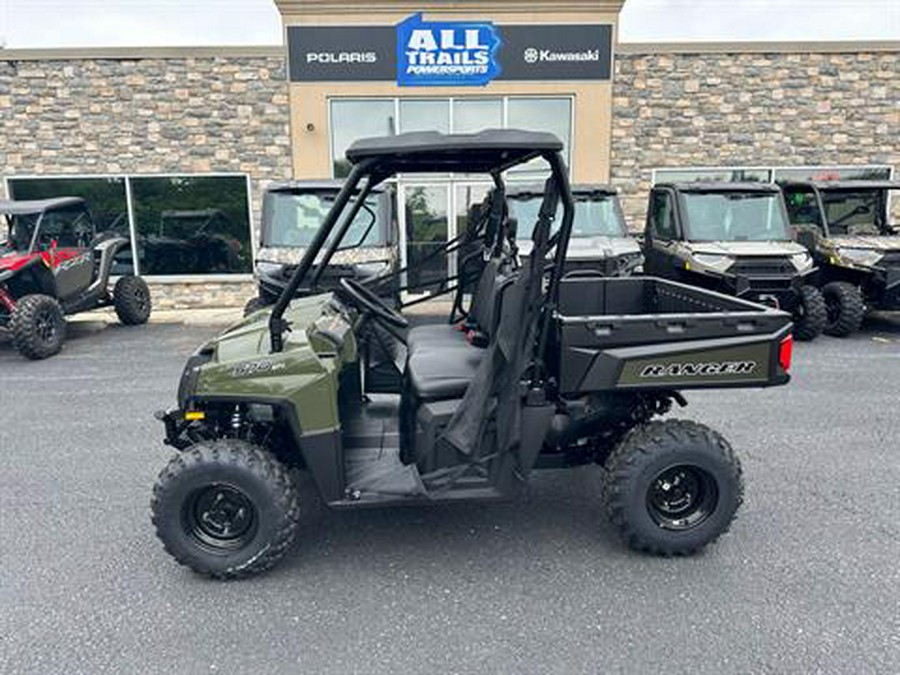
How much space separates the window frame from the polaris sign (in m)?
3.32

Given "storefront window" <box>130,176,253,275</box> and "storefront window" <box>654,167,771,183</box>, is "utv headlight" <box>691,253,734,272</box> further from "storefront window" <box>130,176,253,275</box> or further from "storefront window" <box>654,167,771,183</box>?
"storefront window" <box>130,176,253,275</box>

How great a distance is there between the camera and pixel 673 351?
305 cm

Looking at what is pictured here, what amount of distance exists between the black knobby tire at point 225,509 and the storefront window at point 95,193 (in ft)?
30.8

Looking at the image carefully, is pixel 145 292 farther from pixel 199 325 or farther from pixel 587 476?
pixel 587 476

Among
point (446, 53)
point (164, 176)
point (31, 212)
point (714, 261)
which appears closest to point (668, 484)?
point (714, 261)

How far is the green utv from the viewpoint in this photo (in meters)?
2.92

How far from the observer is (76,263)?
8.36 metres

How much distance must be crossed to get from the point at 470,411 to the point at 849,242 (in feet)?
24.6

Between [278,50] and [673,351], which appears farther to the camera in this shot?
[278,50]

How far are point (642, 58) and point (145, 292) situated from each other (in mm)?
8884

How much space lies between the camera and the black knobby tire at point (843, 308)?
8.02 meters

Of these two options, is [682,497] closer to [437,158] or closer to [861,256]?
[437,158]

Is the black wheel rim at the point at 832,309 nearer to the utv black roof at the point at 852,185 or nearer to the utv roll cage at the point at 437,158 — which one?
the utv black roof at the point at 852,185

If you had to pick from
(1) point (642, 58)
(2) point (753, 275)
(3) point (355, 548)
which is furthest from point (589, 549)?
(1) point (642, 58)
